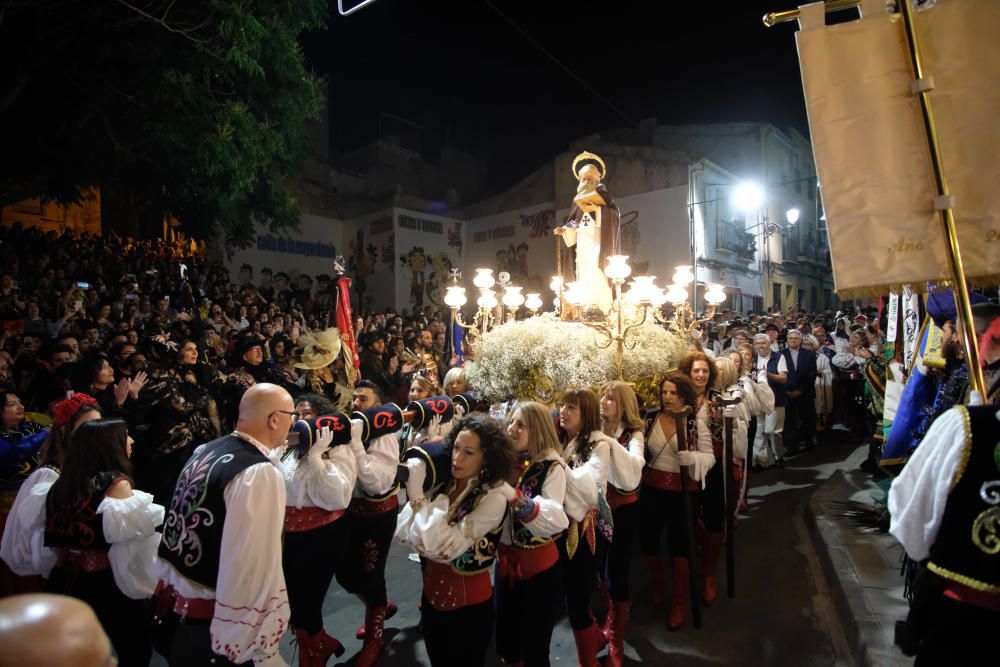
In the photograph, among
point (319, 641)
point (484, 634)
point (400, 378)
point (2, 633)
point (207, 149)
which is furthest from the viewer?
point (207, 149)

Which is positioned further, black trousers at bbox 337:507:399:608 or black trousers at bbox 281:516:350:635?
black trousers at bbox 337:507:399:608

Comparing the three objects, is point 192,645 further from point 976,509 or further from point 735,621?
point 735,621

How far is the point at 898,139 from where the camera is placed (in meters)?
2.49

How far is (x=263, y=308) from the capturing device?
1455cm

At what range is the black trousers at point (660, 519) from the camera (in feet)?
14.8

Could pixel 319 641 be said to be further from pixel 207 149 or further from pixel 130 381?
pixel 207 149

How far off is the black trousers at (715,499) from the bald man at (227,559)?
369cm

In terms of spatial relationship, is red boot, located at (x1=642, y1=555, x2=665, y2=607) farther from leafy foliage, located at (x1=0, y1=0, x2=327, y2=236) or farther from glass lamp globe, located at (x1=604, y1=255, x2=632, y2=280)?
leafy foliage, located at (x1=0, y1=0, x2=327, y2=236)

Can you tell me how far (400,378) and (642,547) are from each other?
5139mm

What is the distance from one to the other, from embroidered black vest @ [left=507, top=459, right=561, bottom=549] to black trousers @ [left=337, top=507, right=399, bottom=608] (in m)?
1.37

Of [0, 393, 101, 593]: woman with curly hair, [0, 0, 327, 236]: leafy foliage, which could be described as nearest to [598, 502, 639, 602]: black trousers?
[0, 393, 101, 593]: woman with curly hair

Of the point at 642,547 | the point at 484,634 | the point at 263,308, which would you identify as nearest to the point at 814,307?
the point at 263,308

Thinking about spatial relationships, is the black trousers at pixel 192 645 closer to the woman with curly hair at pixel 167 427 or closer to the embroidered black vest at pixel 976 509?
the embroidered black vest at pixel 976 509

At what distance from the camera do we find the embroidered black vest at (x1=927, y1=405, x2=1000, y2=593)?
6.18 feet
